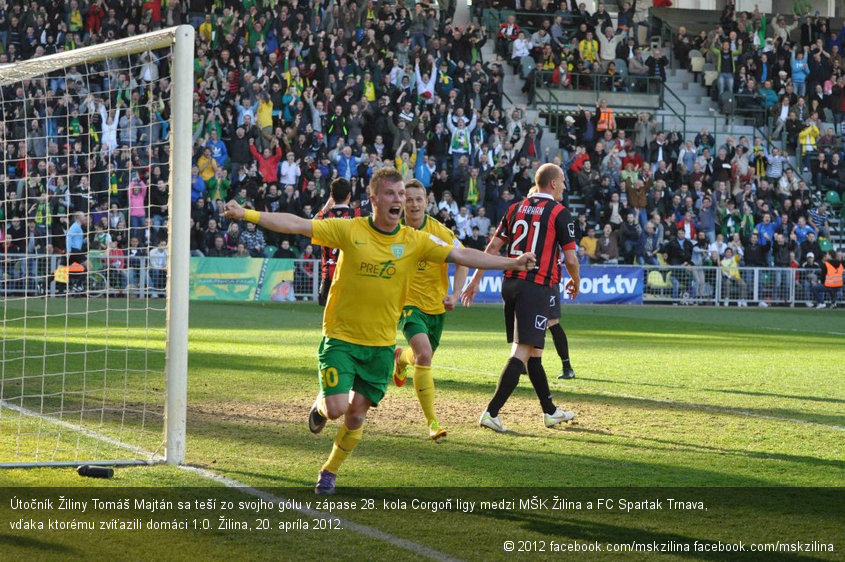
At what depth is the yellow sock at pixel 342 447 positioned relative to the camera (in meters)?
6.92

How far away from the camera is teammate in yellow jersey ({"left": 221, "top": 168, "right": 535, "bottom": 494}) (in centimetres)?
705

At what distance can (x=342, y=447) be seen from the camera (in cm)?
697

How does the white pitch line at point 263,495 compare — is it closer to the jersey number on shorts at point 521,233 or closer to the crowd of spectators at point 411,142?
the jersey number on shorts at point 521,233

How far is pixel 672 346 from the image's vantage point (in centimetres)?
1764

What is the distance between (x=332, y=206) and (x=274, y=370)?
3080 mm

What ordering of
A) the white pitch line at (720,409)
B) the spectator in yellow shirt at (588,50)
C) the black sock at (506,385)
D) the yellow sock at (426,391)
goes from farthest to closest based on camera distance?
the spectator in yellow shirt at (588,50)
the white pitch line at (720,409)
the black sock at (506,385)
the yellow sock at (426,391)

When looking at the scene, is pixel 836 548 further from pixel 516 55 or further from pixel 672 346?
pixel 516 55

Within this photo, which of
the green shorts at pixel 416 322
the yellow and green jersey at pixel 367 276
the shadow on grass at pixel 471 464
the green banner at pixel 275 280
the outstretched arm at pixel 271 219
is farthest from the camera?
the green banner at pixel 275 280

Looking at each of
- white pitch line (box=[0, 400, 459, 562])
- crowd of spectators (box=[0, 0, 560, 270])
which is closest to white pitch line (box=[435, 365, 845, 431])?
white pitch line (box=[0, 400, 459, 562])

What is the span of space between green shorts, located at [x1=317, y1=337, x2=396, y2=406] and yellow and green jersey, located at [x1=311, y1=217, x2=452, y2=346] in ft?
0.16

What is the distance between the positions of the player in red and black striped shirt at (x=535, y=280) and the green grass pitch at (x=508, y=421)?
35cm

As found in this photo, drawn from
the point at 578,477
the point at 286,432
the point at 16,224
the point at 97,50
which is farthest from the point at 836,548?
the point at 16,224

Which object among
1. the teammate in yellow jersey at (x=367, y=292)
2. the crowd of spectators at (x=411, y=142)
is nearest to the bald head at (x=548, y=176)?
the teammate in yellow jersey at (x=367, y=292)

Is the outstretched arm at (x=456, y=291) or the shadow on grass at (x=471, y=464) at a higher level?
the outstretched arm at (x=456, y=291)
